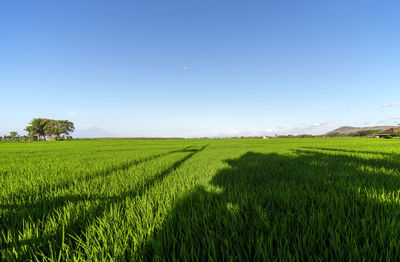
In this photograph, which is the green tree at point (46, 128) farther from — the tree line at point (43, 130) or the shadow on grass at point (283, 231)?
the shadow on grass at point (283, 231)

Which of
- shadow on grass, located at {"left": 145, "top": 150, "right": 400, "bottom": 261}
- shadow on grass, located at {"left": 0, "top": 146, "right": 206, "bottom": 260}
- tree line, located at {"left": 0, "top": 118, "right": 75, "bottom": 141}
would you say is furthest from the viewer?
tree line, located at {"left": 0, "top": 118, "right": 75, "bottom": 141}

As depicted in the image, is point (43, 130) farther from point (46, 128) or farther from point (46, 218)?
point (46, 218)

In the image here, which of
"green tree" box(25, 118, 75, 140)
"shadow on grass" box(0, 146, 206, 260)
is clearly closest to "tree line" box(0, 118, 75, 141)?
"green tree" box(25, 118, 75, 140)

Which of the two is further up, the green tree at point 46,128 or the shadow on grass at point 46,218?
the green tree at point 46,128

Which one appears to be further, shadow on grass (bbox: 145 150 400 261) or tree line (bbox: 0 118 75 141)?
tree line (bbox: 0 118 75 141)

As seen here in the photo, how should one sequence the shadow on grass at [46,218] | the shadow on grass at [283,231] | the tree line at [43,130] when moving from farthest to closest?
1. the tree line at [43,130]
2. the shadow on grass at [46,218]
3. the shadow on grass at [283,231]

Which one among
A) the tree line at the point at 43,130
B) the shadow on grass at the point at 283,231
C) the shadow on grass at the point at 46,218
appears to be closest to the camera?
the shadow on grass at the point at 283,231

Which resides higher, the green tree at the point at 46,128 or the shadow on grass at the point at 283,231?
the green tree at the point at 46,128

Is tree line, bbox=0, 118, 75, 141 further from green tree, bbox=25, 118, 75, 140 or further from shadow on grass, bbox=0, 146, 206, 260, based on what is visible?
shadow on grass, bbox=0, 146, 206, 260

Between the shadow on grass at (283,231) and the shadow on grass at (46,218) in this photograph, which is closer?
the shadow on grass at (283,231)

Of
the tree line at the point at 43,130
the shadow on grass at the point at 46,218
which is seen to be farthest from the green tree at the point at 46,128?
the shadow on grass at the point at 46,218

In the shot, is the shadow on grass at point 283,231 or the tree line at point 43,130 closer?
the shadow on grass at point 283,231

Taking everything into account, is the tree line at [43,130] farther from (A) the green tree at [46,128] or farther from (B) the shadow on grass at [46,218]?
(B) the shadow on grass at [46,218]

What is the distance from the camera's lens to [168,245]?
95 cm
